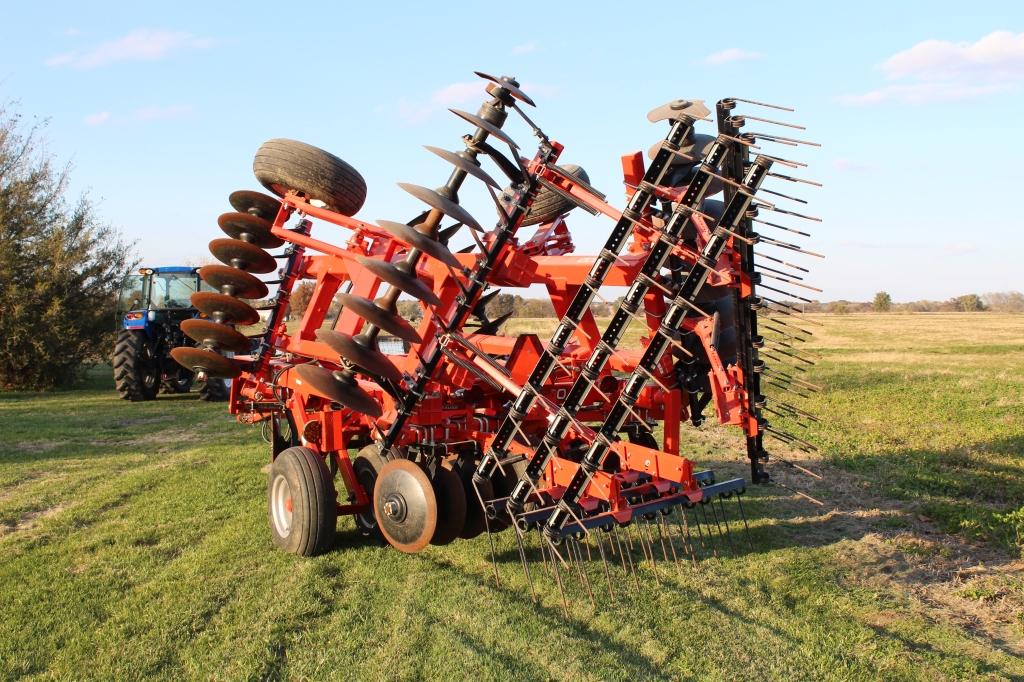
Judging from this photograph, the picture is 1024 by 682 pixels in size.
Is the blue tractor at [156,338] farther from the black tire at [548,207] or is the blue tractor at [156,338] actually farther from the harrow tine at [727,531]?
the harrow tine at [727,531]

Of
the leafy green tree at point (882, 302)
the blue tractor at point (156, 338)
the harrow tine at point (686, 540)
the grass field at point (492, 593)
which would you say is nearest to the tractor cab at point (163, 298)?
the blue tractor at point (156, 338)

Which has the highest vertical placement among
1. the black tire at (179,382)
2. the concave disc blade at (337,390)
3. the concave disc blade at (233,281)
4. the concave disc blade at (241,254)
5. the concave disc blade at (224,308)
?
the concave disc blade at (241,254)

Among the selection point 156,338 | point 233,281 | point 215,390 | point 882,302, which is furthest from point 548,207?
point 882,302

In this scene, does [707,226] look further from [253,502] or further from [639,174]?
[253,502]

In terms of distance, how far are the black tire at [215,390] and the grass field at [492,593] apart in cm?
691

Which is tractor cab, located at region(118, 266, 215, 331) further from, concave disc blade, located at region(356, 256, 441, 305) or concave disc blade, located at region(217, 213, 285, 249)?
concave disc blade, located at region(356, 256, 441, 305)

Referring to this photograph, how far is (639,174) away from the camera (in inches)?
208

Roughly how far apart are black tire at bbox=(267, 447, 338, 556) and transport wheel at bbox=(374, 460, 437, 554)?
1.25 feet

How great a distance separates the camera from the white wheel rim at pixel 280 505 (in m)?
6.02

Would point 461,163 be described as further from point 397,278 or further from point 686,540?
point 686,540

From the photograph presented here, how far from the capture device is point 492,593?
5000 millimetres

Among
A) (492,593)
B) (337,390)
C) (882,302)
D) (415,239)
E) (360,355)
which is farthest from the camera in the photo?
(882,302)

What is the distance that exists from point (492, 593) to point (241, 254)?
3.88m

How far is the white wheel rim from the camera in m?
6.02
